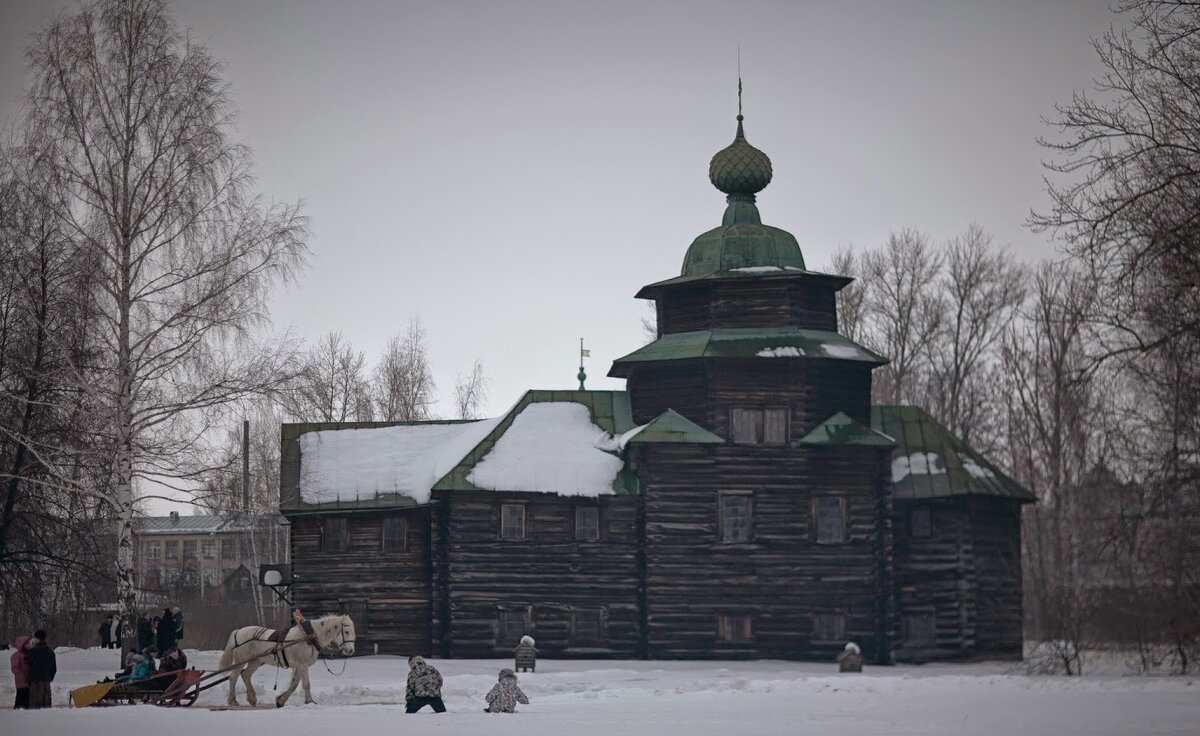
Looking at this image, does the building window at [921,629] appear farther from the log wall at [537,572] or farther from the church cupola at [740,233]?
the church cupola at [740,233]

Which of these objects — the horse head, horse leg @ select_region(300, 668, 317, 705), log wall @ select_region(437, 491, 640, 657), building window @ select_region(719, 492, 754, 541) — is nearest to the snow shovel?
horse leg @ select_region(300, 668, 317, 705)

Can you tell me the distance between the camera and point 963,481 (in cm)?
4256

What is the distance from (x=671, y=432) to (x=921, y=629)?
900 cm

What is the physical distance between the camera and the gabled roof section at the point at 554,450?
41750 millimetres

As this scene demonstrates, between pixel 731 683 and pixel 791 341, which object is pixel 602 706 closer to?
pixel 731 683

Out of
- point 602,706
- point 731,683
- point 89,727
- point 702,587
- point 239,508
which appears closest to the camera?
point 89,727

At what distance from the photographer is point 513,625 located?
137ft

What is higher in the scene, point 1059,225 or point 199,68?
point 199,68

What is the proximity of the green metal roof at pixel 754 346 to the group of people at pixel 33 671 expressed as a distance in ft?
66.5

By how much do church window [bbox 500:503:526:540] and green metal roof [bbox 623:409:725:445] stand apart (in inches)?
137

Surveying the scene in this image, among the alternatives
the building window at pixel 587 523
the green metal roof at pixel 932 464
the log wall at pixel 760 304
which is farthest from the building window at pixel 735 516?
the log wall at pixel 760 304

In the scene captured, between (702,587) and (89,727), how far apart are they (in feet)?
72.2

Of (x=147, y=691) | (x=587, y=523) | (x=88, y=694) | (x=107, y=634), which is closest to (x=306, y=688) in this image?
(x=147, y=691)

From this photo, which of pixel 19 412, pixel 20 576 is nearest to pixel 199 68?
pixel 19 412
